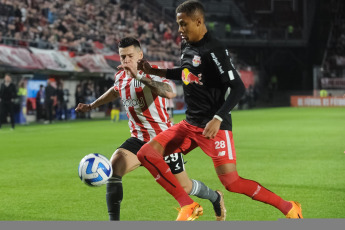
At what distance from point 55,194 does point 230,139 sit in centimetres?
381

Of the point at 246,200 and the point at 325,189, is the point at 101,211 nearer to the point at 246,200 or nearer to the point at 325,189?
the point at 246,200

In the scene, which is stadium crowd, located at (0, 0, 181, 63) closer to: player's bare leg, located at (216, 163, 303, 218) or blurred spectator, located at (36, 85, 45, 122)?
blurred spectator, located at (36, 85, 45, 122)

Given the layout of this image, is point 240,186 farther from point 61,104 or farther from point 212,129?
point 61,104

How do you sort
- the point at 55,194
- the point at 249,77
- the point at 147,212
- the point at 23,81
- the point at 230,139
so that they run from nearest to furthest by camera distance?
the point at 230,139 → the point at 147,212 → the point at 55,194 → the point at 23,81 → the point at 249,77

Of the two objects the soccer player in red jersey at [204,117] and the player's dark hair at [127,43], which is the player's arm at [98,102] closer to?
the player's dark hair at [127,43]

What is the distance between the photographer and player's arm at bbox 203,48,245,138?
577cm

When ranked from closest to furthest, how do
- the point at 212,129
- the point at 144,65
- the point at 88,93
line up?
the point at 212,129
the point at 144,65
the point at 88,93

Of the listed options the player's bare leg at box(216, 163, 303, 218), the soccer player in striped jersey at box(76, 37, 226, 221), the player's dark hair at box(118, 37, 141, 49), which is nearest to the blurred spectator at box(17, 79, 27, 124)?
the soccer player in striped jersey at box(76, 37, 226, 221)

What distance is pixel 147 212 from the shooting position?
25.0ft

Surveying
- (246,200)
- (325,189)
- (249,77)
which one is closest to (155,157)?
(246,200)

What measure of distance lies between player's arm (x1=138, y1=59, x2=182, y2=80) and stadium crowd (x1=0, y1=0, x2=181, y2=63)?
22912 mm

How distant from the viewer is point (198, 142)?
6.21 meters

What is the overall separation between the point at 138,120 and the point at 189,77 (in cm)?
121

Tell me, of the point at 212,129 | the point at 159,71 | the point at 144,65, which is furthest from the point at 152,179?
the point at 212,129
